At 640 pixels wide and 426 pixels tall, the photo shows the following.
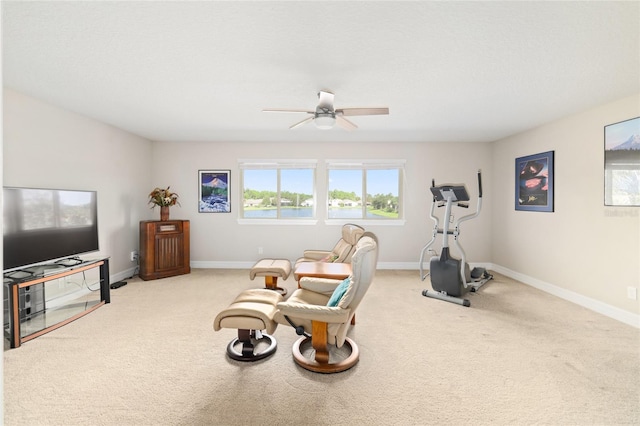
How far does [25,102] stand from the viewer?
11.6 feet

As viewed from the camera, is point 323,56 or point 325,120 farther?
point 325,120

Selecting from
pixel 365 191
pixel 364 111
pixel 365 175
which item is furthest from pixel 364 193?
pixel 364 111

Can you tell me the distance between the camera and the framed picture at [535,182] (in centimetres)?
462

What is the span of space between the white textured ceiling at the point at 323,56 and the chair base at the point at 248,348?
236 cm

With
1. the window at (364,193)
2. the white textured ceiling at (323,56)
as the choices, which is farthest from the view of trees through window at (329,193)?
the white textured ceiling at (323,56)

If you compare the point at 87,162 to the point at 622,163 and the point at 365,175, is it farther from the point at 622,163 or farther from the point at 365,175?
the point at 622,163

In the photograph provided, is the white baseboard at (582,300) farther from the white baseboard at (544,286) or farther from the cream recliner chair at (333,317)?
the cream recliner chair at (333,317)

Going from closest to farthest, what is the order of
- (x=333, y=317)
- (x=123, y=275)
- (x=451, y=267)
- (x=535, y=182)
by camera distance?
1. (x=333, y=317)
2. (x=451, y=267)
3. (x=535, y=182)
4. (x=123, y=275)

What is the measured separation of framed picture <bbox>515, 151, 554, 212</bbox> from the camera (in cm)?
462

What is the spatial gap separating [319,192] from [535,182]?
347cm

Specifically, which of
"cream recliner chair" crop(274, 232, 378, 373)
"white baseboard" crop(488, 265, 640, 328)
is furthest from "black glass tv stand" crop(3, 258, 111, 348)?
"white baseboard" crop(488, 265, 640, 328)

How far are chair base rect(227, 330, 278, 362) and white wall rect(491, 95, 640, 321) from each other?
3906 mm

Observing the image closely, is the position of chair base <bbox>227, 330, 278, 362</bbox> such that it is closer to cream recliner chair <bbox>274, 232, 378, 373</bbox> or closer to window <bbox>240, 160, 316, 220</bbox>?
cream recliner chair <bbox>274, 232, 378, 373</bbox>

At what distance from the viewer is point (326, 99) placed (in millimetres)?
3160
